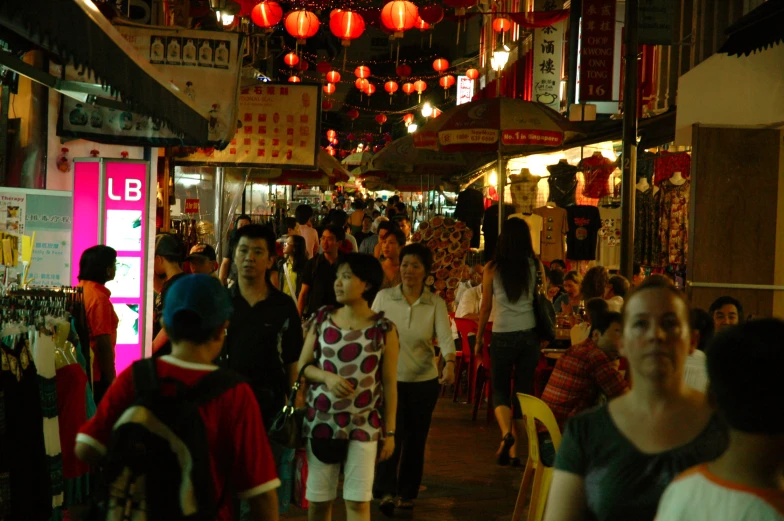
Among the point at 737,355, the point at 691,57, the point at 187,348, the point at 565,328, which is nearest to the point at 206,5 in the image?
the point at 691,57

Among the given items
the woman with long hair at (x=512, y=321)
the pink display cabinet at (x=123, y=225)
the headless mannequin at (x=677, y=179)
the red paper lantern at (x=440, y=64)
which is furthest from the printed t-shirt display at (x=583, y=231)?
the red paper lantern at (x=440, y=64)

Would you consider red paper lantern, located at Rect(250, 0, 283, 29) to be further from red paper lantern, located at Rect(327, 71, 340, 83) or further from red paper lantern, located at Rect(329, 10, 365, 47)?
red paper lantern, located at Rect(327, 71, 340, 83)

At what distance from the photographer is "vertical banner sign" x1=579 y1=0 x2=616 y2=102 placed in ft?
53.6

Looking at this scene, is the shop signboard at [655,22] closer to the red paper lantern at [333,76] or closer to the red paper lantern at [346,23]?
the red paper lantern at [346,23]

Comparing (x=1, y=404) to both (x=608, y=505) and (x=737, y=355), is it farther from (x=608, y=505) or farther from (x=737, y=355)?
(x=737, y=355)

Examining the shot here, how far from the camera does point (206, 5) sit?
1812 centimetres

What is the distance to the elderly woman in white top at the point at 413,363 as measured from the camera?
23.2 ft

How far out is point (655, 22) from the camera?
11398mm

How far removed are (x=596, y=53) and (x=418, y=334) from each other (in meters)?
10.8

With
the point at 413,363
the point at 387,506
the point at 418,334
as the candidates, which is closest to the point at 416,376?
the point at 413,363

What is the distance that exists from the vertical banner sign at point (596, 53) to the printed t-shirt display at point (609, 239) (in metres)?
2.20

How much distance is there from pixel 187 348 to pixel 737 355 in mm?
1899

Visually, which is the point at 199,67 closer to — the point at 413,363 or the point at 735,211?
the point at 413,363

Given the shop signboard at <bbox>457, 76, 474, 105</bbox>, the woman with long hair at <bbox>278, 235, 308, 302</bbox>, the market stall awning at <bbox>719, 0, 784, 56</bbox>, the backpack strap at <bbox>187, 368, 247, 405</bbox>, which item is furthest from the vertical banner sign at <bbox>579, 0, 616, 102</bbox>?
the shop signboard at <bbox>457, 76, 474, 105</bbox>
